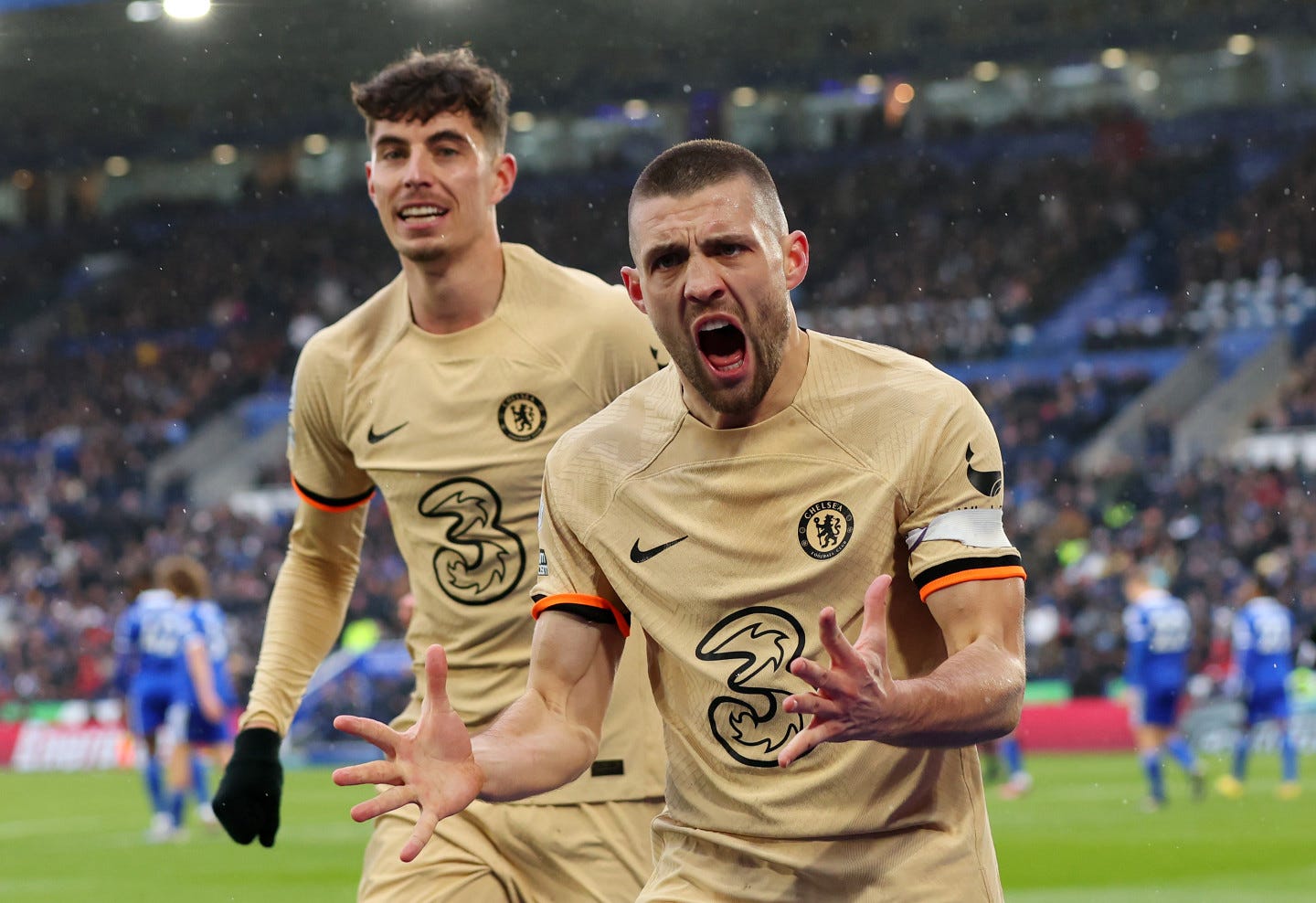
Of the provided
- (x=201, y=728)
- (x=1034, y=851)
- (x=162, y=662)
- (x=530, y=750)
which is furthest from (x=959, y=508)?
(x=162, y=662)

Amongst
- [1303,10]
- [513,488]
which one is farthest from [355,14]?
[1303,10]

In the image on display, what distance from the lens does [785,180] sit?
1014 inches

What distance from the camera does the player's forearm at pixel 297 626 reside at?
4.31m

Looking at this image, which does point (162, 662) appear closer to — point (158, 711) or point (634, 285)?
point (158, 711)

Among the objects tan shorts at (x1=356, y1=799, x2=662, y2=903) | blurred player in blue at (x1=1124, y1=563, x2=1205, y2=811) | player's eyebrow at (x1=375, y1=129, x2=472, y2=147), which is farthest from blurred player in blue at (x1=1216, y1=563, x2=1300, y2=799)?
player's eyebrow at (x1=375, y1=129, x2=472, y2=147)

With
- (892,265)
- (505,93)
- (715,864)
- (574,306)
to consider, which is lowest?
(715,864)

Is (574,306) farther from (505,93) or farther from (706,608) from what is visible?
(706,608)

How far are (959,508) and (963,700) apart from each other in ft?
1.19

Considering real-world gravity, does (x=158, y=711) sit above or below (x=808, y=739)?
above

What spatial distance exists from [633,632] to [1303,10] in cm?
2367

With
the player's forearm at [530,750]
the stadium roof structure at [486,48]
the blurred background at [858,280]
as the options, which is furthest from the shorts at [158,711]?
the player's forearm at [530,750]

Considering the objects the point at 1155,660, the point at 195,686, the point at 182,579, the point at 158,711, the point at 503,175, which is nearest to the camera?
the point at 503,175

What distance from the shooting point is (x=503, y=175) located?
14.2 ft

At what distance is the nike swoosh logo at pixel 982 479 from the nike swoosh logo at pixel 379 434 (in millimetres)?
1603
